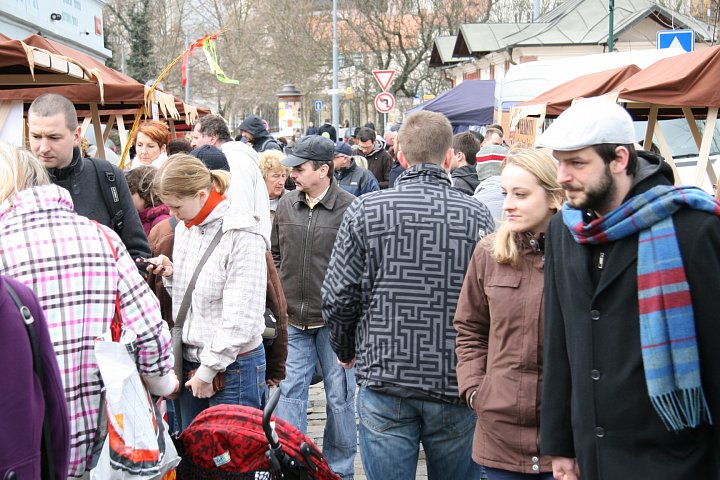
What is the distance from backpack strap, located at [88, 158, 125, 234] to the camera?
503 cm

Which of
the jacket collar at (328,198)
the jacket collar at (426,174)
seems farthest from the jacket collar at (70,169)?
the jacket collar at (426,174)

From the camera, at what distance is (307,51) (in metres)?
50.8

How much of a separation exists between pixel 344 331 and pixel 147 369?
3.42 ft

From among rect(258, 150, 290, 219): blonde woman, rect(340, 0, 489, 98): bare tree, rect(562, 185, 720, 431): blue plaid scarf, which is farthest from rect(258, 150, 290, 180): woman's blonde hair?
rect(340, 0, 489, 98): bare tree

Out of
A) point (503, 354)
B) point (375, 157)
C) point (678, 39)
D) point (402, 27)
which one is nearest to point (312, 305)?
point (503, 354)

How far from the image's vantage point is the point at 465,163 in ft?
27.5

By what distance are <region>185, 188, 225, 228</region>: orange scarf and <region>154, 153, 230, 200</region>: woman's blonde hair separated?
53 mm

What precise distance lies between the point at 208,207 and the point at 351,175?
574cm

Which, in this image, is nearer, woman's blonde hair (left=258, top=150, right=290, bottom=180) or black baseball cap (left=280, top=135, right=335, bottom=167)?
black baseball cap (left=280, top=135, right=335, bottom=167)

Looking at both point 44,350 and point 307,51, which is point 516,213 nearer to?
point 44,350

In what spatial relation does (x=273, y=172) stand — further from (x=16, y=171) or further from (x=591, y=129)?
(x=591, y=129)

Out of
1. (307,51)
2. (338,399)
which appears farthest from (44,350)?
(307,51)

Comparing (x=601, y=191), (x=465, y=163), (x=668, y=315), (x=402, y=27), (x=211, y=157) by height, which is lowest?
(x=668, y=315)

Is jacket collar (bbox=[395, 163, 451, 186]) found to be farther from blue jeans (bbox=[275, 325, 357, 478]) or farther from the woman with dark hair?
the woman with dark hair
